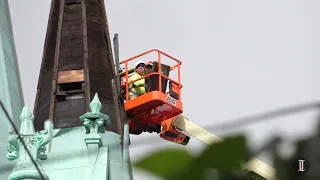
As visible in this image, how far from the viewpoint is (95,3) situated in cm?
2677

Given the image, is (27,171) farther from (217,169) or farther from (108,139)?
(217,169)

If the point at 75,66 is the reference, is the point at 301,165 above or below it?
below

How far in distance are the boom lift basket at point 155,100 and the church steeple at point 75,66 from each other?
0.62 metres

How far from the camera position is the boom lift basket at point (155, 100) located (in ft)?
79.2

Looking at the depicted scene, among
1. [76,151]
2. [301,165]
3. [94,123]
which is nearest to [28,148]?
[94,123]

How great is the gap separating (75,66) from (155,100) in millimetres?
2389

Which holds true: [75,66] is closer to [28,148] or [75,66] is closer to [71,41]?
[71,41]

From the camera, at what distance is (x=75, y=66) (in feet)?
81.9

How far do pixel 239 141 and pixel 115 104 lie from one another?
68.5 feet

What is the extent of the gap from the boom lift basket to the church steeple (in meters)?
0.62

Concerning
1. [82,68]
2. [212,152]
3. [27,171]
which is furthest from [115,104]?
[212,152]

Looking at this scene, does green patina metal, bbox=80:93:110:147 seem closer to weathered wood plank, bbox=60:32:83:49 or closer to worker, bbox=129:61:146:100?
worker, bbox=129:61:146:100

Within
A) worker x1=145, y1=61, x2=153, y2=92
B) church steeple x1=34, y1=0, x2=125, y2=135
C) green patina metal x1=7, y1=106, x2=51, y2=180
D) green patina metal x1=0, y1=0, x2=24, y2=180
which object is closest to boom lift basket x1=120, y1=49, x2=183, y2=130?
worker x1=145, y1=61, x2=153, y2=92

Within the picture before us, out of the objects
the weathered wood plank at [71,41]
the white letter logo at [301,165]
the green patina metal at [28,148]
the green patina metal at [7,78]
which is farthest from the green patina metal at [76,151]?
the white letter logo at [301,165]
